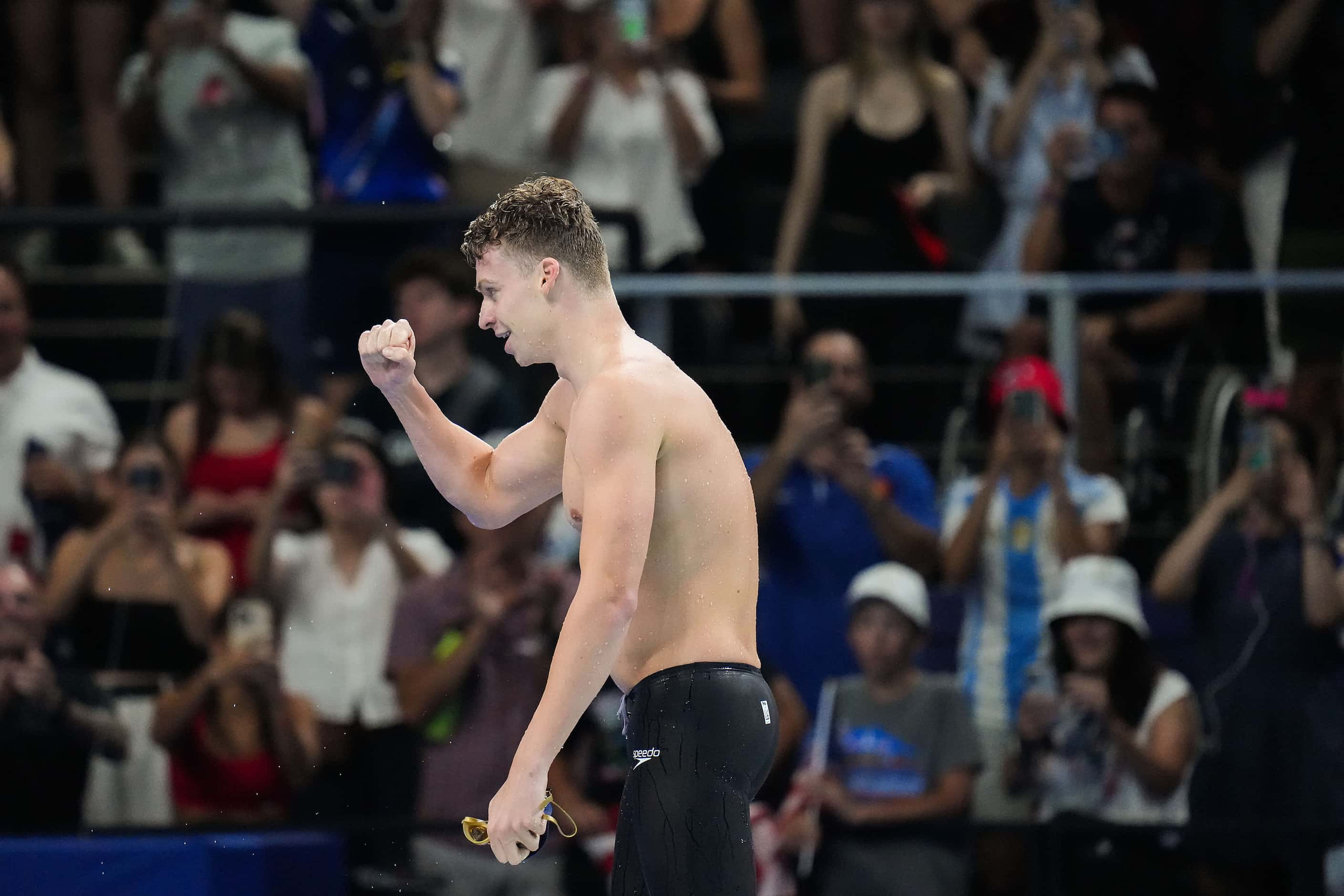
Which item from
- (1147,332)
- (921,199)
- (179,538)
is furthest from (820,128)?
(179,538)

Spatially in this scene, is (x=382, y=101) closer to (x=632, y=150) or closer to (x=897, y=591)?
(x=632, y=150)

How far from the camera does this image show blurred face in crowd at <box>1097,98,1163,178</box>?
7109 millimetres

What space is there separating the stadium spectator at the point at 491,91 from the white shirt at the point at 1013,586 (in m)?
2.31

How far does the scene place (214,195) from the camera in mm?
7531

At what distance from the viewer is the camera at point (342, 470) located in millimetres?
6539

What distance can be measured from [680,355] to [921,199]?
3.81ft

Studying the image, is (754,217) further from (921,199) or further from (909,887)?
(909,887)

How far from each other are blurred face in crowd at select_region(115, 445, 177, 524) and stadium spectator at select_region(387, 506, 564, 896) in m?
0.94

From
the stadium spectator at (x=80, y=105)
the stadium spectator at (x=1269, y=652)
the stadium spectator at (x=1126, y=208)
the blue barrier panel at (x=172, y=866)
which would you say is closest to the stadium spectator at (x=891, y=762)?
the stadium spectator at (x=1269, y=652)

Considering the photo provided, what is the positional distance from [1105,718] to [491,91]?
3430 mm

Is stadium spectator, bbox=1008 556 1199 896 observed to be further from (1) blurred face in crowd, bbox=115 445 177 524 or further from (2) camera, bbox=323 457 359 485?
(1) blurred face in crowd, bbox=115 445 177 524

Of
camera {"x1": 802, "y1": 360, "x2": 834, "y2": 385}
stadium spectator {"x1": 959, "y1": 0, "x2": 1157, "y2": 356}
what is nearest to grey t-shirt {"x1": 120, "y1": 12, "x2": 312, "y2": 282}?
camera {"x1": 802, "y1": 360, "x2": 834, "y2": 385}

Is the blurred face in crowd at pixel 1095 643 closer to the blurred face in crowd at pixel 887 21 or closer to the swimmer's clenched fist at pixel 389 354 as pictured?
the blurred face in crowd at pixel 887 21

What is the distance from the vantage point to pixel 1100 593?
6246mm
